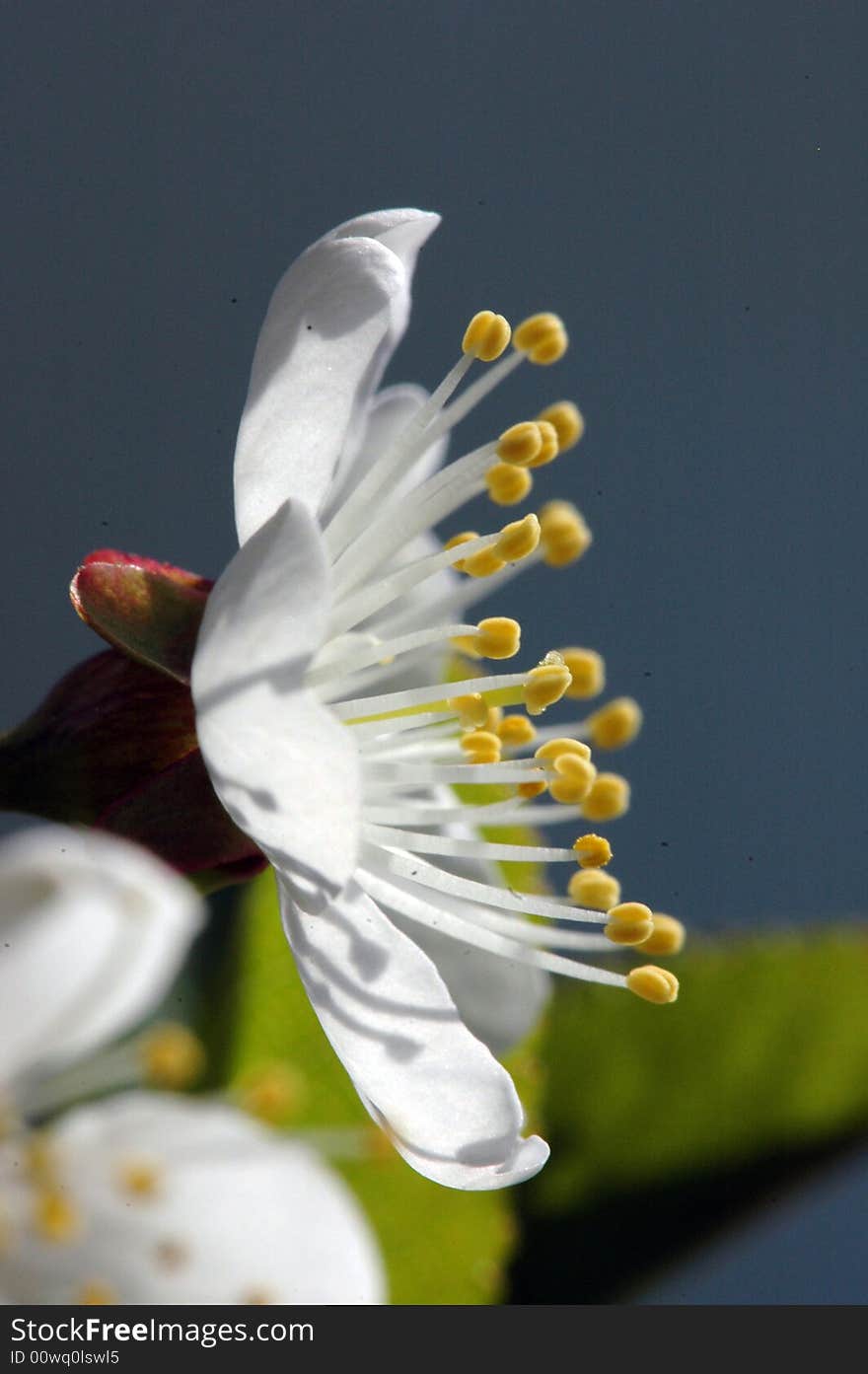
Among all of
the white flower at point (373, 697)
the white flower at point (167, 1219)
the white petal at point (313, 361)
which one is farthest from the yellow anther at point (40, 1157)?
the white petal at point (313, 361)

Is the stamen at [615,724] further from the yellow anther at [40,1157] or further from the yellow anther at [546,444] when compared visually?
the yellow anther at [40,1157]

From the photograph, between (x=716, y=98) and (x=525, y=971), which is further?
(x=716, y=98)

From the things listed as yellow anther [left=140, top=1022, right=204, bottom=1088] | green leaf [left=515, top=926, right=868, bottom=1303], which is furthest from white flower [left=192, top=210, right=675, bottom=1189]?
green leaf [left=515, top=926, right=868, bottom=1303]

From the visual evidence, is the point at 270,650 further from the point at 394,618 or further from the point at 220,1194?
the point at 220,1194

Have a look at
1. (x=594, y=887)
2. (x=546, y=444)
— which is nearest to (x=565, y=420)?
(x=546, y=444)

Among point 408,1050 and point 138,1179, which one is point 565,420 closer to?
point 408,1050

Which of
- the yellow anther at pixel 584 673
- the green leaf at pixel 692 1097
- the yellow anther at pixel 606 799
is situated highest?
the yellow anther at pixel 584 673

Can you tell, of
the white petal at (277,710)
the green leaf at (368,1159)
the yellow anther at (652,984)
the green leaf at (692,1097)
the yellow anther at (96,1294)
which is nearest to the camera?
the white petal at (277,710)
